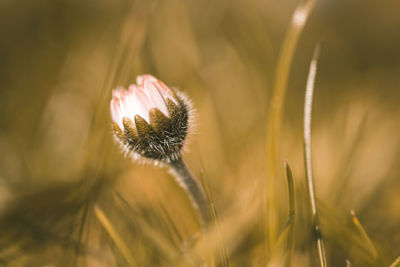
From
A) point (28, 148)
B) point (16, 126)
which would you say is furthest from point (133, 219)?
point (16, 126)

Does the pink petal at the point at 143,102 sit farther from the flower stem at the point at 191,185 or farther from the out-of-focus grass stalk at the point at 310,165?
the out-of-focus grass stalk at the point at 310,165

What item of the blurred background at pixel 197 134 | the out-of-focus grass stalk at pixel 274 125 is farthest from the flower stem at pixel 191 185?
the out-of-focus grass stalk at pixel 274 125

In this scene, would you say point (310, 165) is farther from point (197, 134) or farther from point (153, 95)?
point (197, 134)

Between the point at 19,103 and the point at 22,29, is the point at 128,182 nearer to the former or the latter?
the point at 19,103

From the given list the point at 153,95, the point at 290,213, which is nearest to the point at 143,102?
the point at 153,95

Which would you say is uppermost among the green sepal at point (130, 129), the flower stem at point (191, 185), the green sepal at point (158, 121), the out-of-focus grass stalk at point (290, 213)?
the green sepal at point (130, 129)

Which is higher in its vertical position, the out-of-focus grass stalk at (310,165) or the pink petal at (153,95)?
the pink petal at (153,95)
